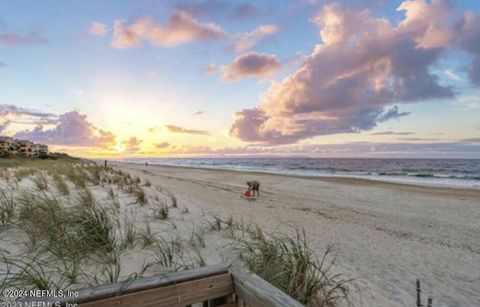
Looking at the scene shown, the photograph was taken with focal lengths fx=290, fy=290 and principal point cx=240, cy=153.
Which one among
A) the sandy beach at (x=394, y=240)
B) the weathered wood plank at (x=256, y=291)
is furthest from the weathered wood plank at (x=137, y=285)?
the sandy beach at (x=394, y=240)

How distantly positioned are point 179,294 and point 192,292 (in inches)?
3.7

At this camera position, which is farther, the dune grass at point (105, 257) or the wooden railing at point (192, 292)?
the dune grass at point (105, 257)

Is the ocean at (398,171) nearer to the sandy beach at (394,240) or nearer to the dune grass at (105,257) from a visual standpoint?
the sandy beach at (394,240)

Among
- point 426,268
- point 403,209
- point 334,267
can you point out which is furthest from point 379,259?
point 403,209

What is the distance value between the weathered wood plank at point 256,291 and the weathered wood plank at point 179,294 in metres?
0.08

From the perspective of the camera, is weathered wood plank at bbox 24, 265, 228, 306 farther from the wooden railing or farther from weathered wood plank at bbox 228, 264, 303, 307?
weathered wood plank at bbox 228, 264, 303, 307

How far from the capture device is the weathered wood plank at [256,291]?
1813mm

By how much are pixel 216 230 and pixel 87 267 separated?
10.6 feet

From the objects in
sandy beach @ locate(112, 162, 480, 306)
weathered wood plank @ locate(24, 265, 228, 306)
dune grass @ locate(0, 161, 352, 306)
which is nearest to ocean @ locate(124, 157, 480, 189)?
sandy beach @ locate(112, 162, 480, 306)

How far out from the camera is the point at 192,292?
213 cm

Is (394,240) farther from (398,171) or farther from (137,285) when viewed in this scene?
(398,171)

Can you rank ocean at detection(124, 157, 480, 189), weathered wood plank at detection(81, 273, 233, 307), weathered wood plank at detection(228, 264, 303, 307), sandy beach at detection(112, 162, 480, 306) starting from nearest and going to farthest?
weathered wood plank at detection(228, 264, 303, 307) < weathered wood plank at detection(81, 273, 233, 307) < sandy beach at detection(112, 162, 480, 306) < ocean at detection(124, 157, 480, 189)

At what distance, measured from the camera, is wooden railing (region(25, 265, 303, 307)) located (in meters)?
1.88

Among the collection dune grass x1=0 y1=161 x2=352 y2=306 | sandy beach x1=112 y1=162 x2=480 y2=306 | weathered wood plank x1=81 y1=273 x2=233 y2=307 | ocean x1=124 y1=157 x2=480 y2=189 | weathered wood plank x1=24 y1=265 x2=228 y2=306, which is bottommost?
ocean x1=124 y1=157 x2=480 y2=189
